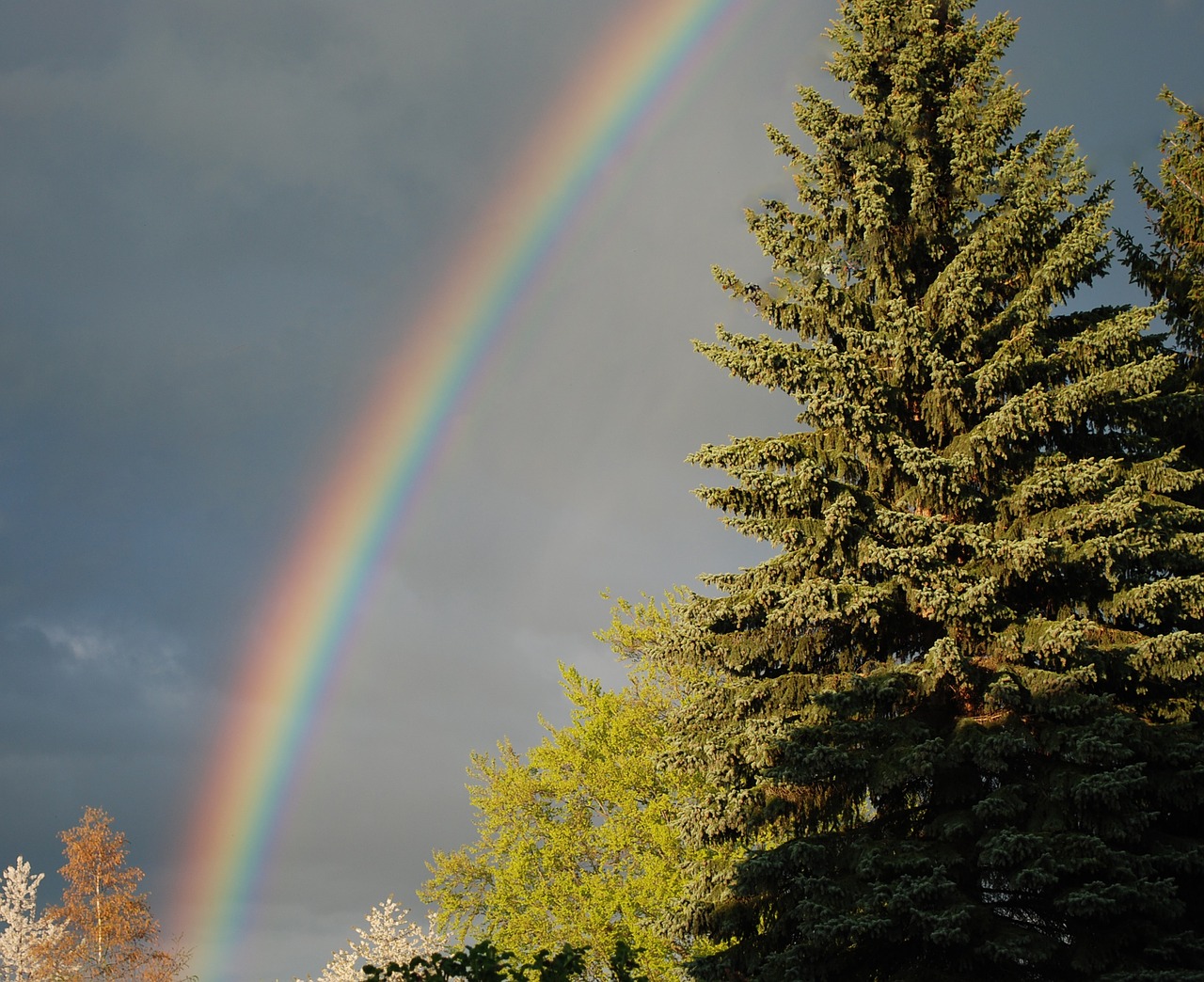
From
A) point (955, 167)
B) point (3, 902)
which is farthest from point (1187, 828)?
point (3, 902)

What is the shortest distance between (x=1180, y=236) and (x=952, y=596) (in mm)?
10716

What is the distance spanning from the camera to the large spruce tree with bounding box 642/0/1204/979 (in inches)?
444

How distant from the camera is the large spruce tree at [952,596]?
37.0ft

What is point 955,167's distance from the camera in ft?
51.1

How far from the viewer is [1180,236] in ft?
62.7

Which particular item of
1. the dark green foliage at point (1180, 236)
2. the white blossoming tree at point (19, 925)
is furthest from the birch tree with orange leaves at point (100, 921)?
the dark green foliage at point (1180, 236)

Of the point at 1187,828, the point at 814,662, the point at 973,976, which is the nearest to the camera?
the point at 973,976

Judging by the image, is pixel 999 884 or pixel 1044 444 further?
pixel 1044 444

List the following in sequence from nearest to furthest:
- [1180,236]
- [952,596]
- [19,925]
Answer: [952,596], [1180,236], [19,925]

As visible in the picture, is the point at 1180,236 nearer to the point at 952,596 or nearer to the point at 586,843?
the point at 952,596

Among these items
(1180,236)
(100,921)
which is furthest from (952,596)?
(100,921)

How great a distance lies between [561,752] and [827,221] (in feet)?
44.1

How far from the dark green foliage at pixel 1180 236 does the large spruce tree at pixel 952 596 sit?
3.01 m

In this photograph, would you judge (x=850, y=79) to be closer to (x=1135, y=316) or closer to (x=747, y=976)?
(x=1135, y=316)
